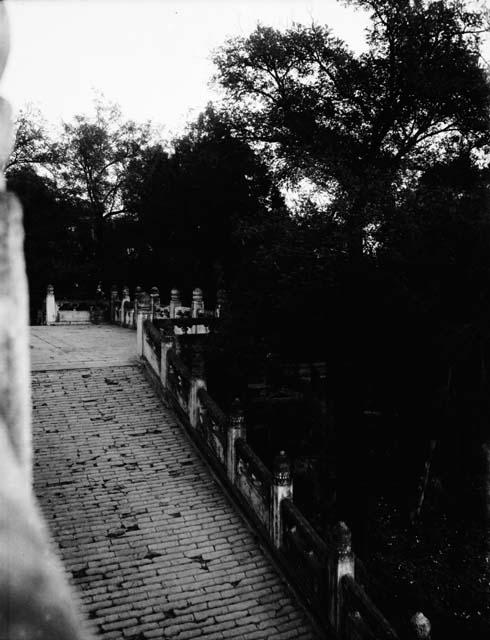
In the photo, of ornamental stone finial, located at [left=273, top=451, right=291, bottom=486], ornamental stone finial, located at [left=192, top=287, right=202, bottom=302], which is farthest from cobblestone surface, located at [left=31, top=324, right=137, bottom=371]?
ornamental stone finial, located at [left=273, top=451, right=291, bottom=486]

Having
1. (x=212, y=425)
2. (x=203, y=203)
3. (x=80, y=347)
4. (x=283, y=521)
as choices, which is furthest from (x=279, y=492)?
(x=203, y=203)

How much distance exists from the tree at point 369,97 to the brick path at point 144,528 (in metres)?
7.88

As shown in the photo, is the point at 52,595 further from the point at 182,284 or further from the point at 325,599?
the point at 182,284

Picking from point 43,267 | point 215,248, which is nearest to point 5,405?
point 215,248

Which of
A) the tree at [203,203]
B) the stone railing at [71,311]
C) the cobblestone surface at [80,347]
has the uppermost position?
the tree at [203,203]

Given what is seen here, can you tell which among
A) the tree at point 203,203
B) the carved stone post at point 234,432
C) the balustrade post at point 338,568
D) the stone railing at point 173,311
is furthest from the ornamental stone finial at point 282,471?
the tree at point 203,203

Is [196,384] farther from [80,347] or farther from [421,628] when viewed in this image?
[80,347]

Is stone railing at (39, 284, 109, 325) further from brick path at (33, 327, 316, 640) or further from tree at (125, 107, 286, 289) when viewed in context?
brick path at (33, 327, 316, 640)

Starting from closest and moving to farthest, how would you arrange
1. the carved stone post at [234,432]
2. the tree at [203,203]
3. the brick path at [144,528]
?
the brick path at [144,528] < the carved stone post at [234,432] < the tree at [203,203]

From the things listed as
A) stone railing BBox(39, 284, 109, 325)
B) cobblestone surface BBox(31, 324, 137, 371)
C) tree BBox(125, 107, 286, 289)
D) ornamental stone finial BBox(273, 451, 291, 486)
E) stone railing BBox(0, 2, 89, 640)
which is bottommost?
ornamental stone finial BBox(273, 451, 291, 486)

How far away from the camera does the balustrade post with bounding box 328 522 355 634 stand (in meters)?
6.60

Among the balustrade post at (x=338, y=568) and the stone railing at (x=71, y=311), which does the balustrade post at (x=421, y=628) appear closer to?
the balustrade post at (x=338, y=568)

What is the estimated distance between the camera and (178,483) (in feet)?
32.0

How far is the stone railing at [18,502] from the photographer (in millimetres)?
1104
